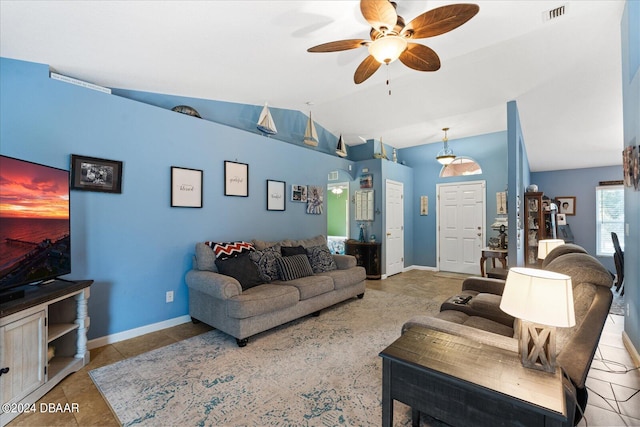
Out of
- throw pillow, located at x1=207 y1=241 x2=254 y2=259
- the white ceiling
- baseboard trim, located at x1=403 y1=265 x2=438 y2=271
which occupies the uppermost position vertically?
the white ceiling

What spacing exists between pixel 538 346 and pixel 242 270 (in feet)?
8.32

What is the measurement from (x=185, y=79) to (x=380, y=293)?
3.92 m

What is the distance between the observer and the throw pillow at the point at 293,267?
134 inches

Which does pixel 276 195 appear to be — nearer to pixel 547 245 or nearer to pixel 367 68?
pixel 367 68

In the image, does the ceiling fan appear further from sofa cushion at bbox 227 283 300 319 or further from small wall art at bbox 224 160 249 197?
sofa cushion at bbox 227 283 300 319

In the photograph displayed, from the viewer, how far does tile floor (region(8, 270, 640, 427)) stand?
67.4 inches

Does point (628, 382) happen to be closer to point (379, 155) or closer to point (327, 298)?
point (327, 298)

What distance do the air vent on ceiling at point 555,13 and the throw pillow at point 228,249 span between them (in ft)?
12.1

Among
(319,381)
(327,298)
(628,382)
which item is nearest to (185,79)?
(327,298)

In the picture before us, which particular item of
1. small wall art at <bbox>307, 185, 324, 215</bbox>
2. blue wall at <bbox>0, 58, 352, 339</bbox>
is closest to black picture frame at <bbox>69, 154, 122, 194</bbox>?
blue wall at <bbox>0, 58, 352, 339</bbox>

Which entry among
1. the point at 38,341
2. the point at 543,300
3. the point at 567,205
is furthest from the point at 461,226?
the point at 38,341

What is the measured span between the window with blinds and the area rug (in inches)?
262

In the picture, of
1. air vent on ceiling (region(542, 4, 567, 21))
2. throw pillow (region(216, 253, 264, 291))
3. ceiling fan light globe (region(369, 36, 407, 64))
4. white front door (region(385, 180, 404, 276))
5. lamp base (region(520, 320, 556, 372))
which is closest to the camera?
lamp base (region(520, 320, 556, 372))

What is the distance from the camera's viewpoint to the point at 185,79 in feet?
9.90
